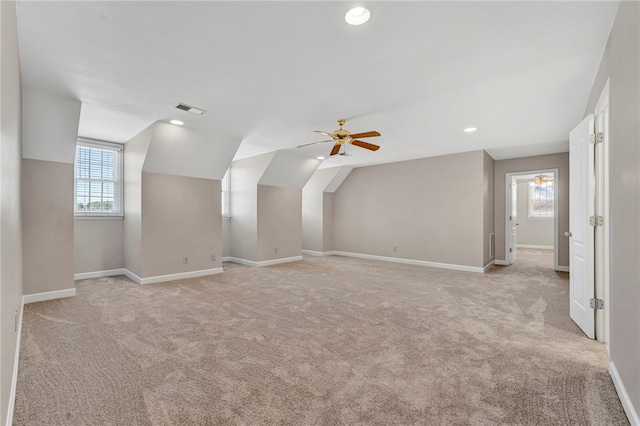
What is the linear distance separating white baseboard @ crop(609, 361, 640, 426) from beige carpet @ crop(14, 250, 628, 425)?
0.21ft

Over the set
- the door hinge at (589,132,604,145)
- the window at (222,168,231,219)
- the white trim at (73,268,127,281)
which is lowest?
the white trim at (73,268,127,281)

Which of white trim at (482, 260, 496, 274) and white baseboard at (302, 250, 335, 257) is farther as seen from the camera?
white baseboard at (302, 250, 335, 257)

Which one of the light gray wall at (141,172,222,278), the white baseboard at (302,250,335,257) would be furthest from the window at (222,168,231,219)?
the white baseboard at (302,250,335,257)

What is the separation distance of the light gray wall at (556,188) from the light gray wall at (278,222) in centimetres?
494

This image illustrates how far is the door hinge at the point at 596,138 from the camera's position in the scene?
267 cm

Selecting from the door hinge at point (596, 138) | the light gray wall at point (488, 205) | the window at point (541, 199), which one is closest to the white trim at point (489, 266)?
the light gray wall at point (488, 205)

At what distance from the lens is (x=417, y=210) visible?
7.02 m

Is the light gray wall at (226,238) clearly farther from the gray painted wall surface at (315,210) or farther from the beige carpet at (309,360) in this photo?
the beige carpet at (309,360)

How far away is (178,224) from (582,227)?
5769 millimetres

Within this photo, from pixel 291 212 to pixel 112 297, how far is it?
415cm

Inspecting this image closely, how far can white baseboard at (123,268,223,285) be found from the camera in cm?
491

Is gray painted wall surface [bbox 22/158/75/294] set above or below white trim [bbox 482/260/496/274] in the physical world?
above

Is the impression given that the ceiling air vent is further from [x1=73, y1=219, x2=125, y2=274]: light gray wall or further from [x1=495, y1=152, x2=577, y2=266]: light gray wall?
[x1=495, y1=152, x2=577, y2=266]: light gray wall

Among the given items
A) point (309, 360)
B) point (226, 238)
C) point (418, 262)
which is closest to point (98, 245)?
point (226, 238)
